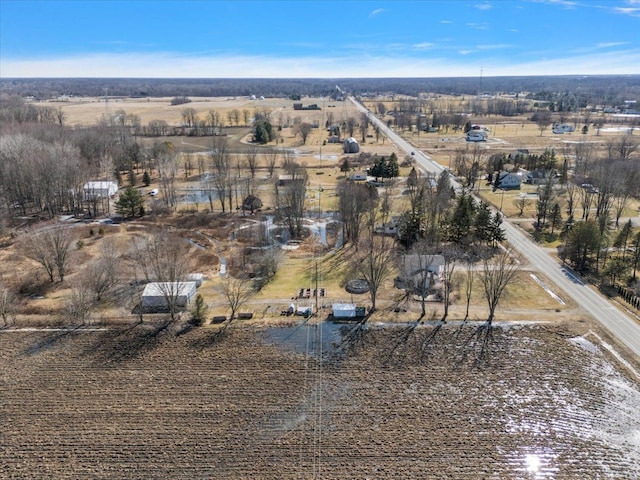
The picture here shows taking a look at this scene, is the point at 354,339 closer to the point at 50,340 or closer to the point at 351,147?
the point at 50,340

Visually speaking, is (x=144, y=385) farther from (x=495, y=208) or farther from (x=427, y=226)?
(x=495, y=208)

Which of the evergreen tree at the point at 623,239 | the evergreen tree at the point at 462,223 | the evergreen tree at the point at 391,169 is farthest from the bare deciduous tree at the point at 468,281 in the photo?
the evergreen tree at the point at 391,169

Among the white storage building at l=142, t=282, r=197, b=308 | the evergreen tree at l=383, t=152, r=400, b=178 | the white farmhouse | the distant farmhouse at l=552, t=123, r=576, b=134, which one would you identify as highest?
the distant farmhouse at l=552, t=123, r=576, b=134

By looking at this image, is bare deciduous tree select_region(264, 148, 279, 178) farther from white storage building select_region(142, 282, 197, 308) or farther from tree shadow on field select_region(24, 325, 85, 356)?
tree shadow on field select_region(24, 325, 85, 356)

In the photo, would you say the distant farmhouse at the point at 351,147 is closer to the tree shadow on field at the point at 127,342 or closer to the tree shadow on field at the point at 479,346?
the tree shadow on field at the point at 479,346

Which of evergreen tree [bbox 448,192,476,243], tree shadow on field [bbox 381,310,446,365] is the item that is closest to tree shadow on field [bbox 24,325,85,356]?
tree shadow on field [bbox 381,310,446,365]

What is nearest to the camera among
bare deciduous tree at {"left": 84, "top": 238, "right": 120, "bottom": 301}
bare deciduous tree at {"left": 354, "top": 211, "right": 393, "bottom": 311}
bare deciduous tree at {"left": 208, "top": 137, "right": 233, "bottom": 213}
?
bare deciduous tree at {"left": 354, "top": 211, "right": 393, "bottom": 311}

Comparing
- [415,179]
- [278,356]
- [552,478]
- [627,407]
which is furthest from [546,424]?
[415,179]
